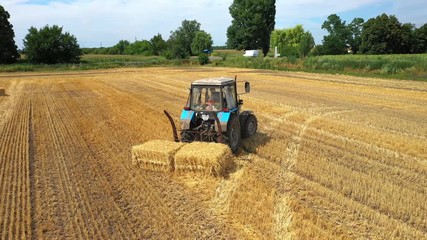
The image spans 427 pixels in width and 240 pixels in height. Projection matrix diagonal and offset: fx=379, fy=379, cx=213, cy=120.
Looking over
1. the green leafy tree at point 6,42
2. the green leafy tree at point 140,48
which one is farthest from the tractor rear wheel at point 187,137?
the green leafy tree at point 140,48

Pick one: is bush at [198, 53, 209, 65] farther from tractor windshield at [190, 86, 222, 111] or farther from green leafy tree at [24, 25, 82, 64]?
tractor windshield at [190, 86, 222, 111]

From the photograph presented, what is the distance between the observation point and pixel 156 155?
8742mm

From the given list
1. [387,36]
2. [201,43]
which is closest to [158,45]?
[201,43]

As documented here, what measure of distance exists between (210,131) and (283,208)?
137 inches

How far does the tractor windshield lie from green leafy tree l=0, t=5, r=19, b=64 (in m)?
61.2

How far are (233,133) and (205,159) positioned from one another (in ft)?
5.74

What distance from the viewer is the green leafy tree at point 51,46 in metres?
60.2

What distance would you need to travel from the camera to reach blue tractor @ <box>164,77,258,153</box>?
9.34 m

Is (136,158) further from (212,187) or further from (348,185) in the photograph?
(348,185)

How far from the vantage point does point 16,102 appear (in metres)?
21.1

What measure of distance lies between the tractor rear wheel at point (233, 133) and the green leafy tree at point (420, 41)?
232 feet

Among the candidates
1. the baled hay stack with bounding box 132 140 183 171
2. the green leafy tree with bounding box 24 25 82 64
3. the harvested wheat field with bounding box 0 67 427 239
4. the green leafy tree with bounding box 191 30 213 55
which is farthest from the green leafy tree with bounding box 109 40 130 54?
the baled hay stack with bounding box 132 140 183 171

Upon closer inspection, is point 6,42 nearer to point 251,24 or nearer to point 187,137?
point 251,24

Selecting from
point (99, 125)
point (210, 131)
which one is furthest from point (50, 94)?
point (210, 131)
